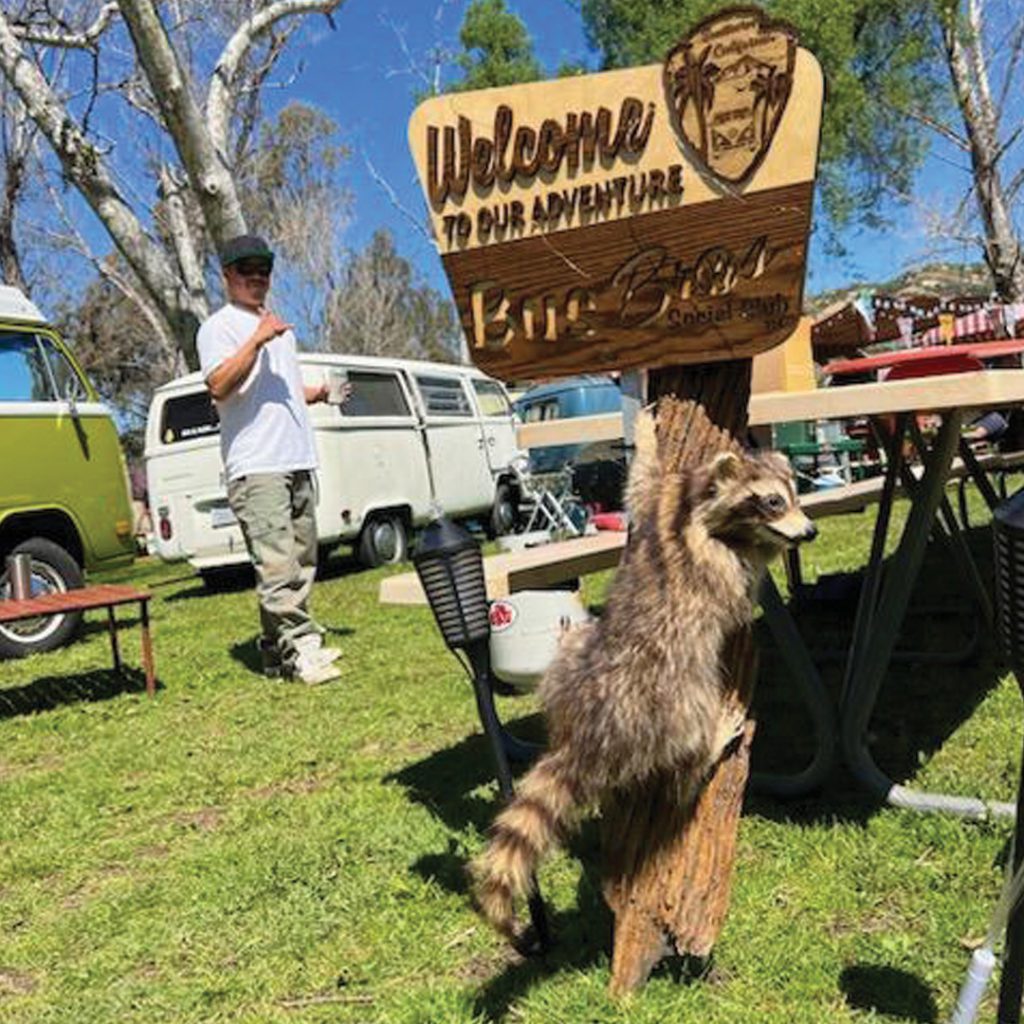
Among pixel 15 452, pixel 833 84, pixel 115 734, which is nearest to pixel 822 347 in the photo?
pixel 115 734

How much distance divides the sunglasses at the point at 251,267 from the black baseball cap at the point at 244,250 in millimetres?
18

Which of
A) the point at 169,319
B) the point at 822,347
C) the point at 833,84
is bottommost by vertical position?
the point at 822,347

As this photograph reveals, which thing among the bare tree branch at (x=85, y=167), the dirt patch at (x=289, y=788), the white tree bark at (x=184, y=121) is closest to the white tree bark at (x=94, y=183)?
the bare tree branch at (x=85, y=167)

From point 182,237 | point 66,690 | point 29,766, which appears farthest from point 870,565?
point 182,237

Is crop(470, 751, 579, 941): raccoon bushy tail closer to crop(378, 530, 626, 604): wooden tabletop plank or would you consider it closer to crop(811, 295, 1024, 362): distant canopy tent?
crop(378, 530, 626, 604): wooden tabletop plank

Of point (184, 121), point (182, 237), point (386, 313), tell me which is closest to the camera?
point (184, 121)

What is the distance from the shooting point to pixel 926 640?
4160 mm

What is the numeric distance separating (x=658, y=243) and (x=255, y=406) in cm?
294

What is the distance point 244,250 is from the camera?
435cm

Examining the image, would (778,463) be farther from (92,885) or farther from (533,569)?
(92,885)

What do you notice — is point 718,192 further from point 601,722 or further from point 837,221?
point 837,221

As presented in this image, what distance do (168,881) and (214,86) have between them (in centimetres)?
1017

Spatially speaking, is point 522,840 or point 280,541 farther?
point 280,541

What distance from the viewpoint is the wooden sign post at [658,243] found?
1.70 meters
